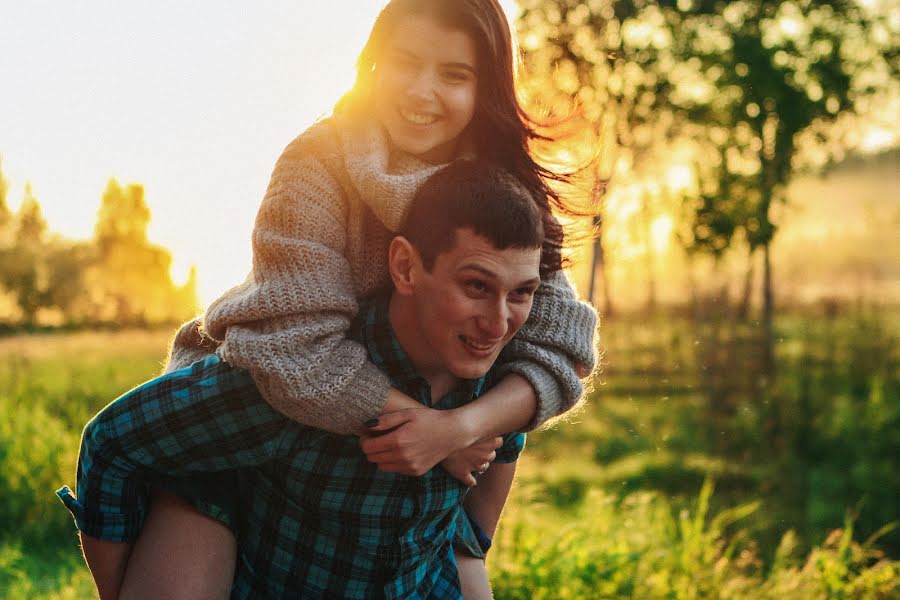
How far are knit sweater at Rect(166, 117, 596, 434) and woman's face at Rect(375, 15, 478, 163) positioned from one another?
6 cm

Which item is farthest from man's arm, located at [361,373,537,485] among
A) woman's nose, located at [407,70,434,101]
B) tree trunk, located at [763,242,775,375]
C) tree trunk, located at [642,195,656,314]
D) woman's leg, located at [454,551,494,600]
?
tree trunk, located at [642,195,656,314]

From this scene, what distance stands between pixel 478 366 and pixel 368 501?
402mm

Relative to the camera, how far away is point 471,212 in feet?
6.59

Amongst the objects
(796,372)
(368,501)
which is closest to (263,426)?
(368,501)

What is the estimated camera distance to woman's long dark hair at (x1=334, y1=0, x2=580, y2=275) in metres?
2.30

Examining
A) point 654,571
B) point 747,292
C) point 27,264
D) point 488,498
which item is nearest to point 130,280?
point 27,264

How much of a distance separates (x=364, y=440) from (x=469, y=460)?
0.91 feet

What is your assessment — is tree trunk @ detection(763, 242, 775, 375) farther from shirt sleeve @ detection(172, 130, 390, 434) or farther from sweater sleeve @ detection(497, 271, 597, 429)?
shirt sleeve @ detection(172, 130, 390, 434)

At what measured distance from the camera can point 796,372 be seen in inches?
350

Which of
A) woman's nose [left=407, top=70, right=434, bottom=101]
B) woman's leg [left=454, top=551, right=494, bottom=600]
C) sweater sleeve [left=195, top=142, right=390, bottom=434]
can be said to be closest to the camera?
sweater sleeve [left=195, top=142, right=390, bottom=434]

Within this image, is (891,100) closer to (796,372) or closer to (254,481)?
(796,372)

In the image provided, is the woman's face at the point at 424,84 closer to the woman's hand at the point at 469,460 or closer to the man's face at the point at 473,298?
the man's face at the point at 473,298

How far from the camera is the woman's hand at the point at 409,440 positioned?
80.9 inches

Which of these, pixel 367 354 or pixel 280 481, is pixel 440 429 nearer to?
pixel 367 354
